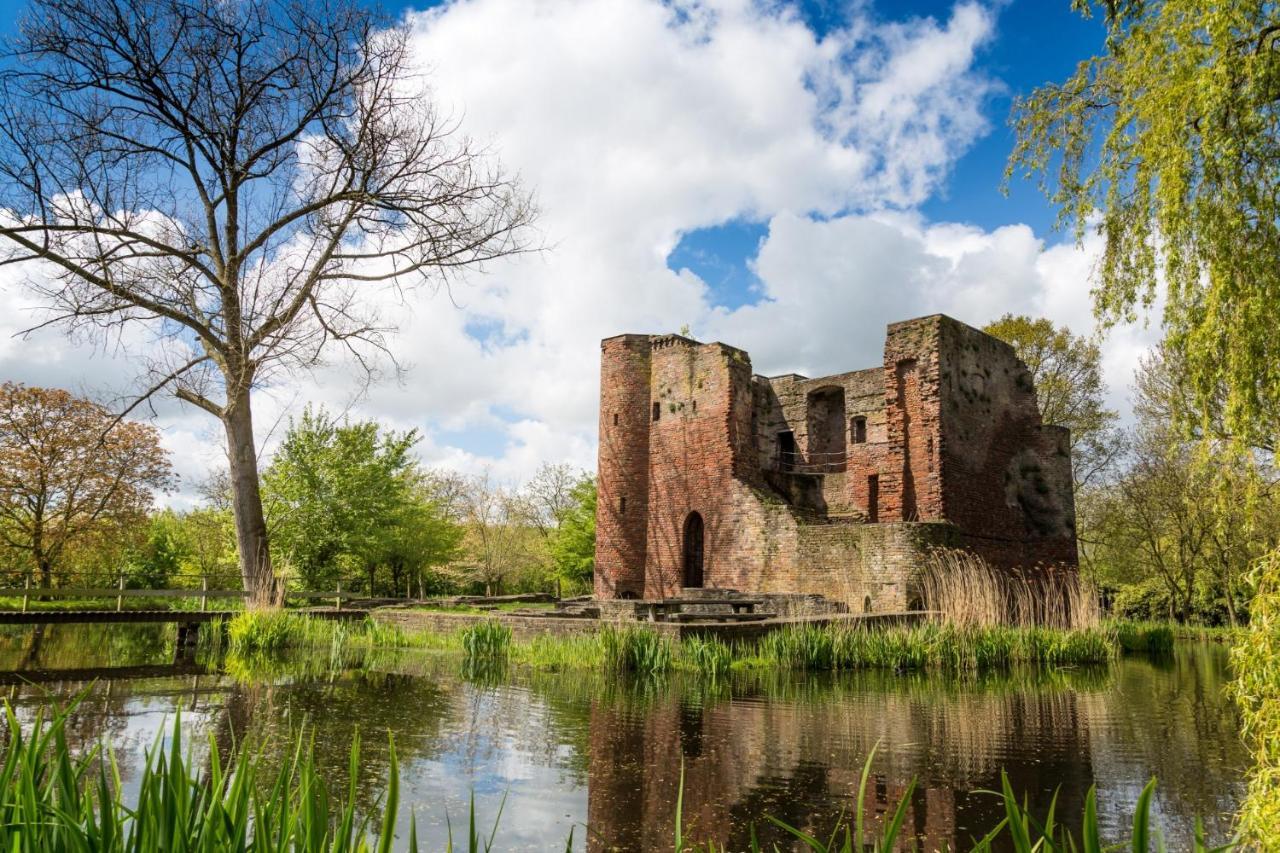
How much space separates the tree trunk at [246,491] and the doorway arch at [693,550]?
418 inches

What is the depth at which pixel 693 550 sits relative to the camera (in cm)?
2306

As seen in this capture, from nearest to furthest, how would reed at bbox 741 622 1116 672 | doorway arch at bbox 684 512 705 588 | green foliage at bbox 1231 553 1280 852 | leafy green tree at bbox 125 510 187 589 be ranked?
green foliage at bbox 1231 553 1280 852 → reed at bbox 741 622 1116 672 → doorway arch at bbox 684 512 705 588 → leafy green tree at bbox 125 510 187 589

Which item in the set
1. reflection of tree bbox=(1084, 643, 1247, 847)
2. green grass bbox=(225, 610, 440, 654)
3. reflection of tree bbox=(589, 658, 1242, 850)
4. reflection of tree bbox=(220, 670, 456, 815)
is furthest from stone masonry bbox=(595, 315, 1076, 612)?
reflection of tree bbox=(220, 670, 456, 815)

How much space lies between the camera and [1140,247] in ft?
31.2

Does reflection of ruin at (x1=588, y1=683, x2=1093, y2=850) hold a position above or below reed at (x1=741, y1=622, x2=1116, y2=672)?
below

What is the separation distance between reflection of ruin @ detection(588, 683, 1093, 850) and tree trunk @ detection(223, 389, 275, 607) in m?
9.66

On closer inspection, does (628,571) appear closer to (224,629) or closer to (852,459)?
(852,459)

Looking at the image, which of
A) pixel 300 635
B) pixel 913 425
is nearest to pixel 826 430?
pixel 913 425

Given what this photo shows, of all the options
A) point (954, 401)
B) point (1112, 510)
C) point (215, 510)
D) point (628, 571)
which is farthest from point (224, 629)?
point (1112, 510)

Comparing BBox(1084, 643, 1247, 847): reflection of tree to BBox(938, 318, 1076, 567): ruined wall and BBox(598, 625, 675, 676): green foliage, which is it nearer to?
BBox(598, 625, 675, 676): green foliage

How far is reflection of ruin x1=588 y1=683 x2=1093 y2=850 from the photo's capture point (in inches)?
181

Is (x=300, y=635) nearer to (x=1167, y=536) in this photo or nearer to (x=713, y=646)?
(x=713, y=646)

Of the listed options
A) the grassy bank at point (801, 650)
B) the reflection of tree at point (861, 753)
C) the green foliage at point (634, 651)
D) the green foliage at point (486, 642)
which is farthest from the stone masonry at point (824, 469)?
the reflection of tree at point (861, 753)

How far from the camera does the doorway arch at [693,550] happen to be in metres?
23.0
